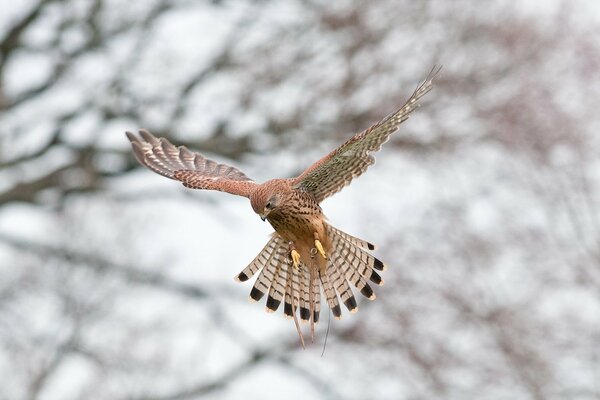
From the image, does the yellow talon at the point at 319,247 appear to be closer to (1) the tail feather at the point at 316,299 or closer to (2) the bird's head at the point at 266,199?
(1) the tail feather at the point at 316,299

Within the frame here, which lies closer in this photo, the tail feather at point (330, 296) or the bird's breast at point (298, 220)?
the bird's breast at point (298, 220)

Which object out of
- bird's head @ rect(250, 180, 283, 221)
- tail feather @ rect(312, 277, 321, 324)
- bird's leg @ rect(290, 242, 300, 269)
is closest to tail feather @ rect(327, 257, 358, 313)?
tail feather @ rect(312, 277, 321, 324)

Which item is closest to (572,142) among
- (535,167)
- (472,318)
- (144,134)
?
(535,167)

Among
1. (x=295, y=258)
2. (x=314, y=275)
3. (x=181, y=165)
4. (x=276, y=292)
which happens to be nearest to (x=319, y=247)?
(x=295, y=258)

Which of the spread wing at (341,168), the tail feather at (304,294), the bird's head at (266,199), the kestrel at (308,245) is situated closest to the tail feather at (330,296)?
the kestrel at (308,245)

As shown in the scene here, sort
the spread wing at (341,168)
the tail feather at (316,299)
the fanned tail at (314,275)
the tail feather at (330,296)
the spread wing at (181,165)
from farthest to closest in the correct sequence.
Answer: the spread wing at (181,165) → the tail feather at (330,296) → the fanned tail at (314,275) → the tail feather at (316,299) → the spread wing at (341,168)

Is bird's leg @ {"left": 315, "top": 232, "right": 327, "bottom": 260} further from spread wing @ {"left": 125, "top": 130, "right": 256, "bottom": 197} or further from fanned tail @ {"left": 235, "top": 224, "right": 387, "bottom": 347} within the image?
spread wing @ {"left": 125, "top": 130, "right": 256, "bottom": 197}
